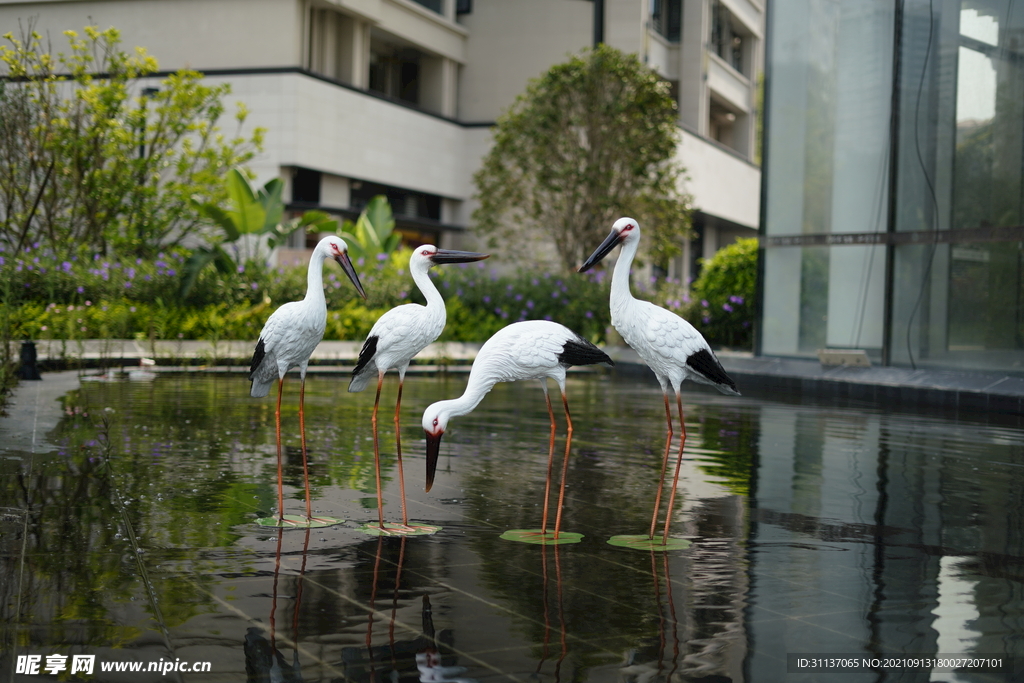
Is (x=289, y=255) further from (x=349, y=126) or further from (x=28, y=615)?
(x=28, y=615)

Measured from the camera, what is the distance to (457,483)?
755 centimetres

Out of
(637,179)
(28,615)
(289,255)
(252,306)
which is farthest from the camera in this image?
(289,255)

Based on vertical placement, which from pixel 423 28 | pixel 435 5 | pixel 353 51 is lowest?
pixel 353 51

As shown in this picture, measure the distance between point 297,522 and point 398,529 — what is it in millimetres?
611

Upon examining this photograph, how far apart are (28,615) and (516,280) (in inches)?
772

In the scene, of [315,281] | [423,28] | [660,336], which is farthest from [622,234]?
[423,28]

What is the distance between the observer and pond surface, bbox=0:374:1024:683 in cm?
384

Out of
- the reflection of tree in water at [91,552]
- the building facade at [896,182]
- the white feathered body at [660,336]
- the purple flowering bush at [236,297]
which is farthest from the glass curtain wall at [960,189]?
the reflection of tree in water at [91,552]

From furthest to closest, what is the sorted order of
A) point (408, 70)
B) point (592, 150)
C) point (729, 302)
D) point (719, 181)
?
point (719, 181), point (408, 70), point (592, 150), point (729, 302)

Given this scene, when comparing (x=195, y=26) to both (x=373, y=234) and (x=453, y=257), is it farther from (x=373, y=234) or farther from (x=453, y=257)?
(x=453, y=257)

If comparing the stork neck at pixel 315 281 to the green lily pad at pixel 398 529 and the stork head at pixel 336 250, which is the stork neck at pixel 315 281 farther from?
the green lily pad at pixel 398 529

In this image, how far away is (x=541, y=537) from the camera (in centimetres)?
576

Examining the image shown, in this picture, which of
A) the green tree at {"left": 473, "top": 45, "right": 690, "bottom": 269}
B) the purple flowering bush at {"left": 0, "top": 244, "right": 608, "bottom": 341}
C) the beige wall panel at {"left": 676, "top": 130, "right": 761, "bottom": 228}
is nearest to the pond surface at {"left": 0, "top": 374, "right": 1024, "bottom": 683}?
the purple flowering bush at {"left": 0, "top": 244, "right": 608, "bottom": 341}

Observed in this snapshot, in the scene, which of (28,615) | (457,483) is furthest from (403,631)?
(457,483)
